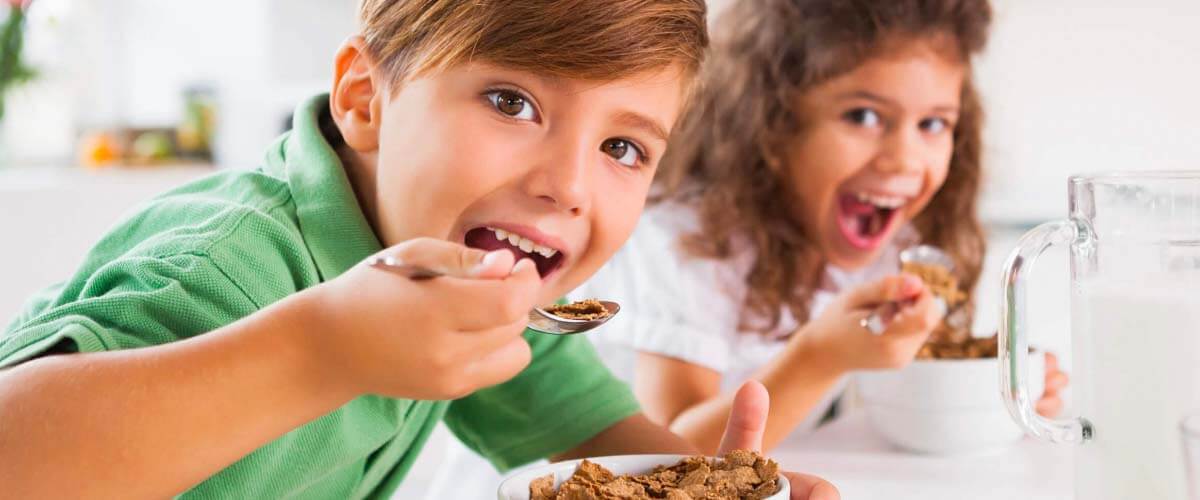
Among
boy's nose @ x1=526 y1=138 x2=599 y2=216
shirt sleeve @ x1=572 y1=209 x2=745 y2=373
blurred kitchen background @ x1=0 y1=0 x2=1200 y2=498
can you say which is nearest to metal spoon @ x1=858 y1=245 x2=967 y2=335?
shirt sleeve @ x1=572 y1=209 x2=745 y2=373

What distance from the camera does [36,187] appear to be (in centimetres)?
304

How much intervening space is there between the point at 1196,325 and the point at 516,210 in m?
0.43

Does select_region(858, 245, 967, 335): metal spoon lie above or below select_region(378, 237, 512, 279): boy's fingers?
below

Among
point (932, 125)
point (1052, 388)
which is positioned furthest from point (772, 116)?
point (1052, 388)

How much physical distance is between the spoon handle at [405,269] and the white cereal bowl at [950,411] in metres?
0.65

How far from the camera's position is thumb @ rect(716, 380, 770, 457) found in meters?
0.80

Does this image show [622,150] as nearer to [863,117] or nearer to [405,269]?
[405,269]

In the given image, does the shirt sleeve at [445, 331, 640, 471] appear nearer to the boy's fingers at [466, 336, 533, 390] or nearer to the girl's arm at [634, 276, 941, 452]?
the girl's arm at [634, 276, 941, 452]

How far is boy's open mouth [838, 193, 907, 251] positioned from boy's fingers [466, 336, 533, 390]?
94 centimetres

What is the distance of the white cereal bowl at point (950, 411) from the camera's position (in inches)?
41.2

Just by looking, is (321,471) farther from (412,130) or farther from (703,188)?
(703,188)

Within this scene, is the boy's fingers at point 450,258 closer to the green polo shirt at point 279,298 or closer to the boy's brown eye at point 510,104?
the green polo shirt at point 279,298

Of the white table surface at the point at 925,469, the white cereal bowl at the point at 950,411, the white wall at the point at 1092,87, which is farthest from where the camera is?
the white wall at the point at 1092,87

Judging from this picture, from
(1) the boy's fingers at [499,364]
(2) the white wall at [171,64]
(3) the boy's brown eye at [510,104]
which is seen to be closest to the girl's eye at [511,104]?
(3) the boy's brown eye at [510,104]
